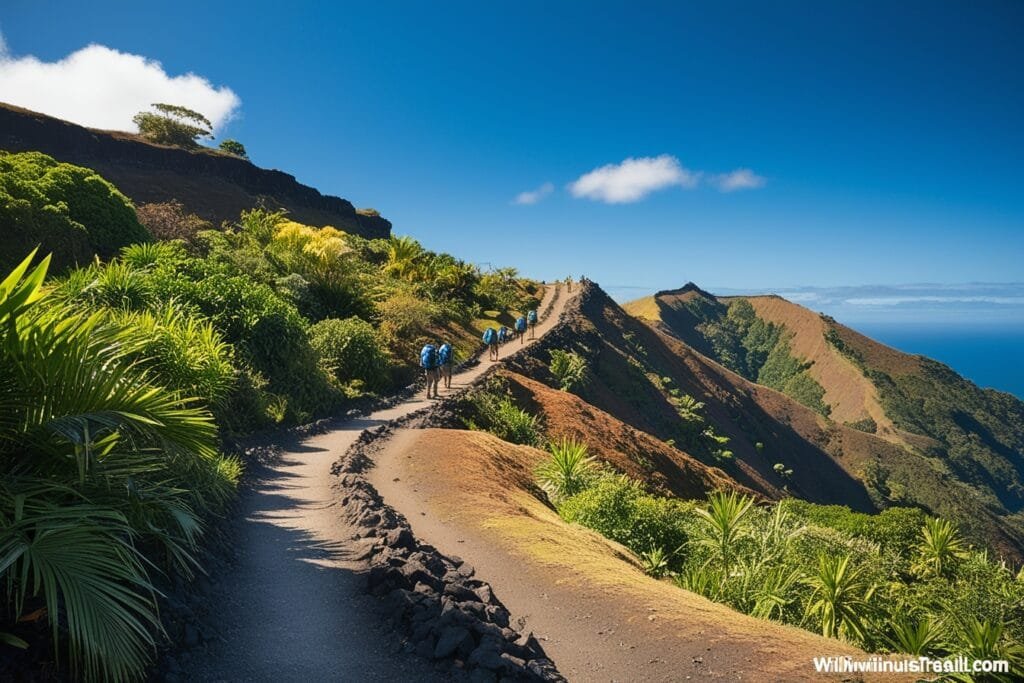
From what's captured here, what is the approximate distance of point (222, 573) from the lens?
5730 mm

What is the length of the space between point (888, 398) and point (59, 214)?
115m

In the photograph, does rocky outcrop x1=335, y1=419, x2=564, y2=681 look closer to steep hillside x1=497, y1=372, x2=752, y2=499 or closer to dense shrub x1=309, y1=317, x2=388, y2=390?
steep hillside x1=497, y1=372, x2=752, y2=499

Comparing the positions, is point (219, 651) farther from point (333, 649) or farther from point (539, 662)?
point (539, 662)

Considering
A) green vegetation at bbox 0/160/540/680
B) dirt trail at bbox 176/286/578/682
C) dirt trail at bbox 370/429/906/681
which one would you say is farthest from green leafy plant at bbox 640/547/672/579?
green vegetation at bbox 0/160/540/680

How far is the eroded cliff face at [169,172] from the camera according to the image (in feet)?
123

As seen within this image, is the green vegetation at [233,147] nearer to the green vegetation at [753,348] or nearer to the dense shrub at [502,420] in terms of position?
the dense shrub at [502,420]

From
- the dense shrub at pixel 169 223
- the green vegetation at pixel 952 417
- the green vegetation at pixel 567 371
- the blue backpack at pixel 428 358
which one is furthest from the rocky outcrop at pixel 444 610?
the green vegetation at pixel 952 417

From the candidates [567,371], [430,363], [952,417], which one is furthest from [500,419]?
[952,417]

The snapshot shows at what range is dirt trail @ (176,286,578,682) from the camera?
4.33 metres

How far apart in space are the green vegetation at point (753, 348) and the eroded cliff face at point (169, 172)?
3560 inches

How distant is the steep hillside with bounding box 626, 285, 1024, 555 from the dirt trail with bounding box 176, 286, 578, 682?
66.3 meters

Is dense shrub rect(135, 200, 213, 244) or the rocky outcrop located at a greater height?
dense shrub rect(135, 200, 213, 244)

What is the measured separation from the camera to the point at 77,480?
12.5 ft

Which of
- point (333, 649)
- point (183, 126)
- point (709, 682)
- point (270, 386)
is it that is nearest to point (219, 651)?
point (333, 649)
